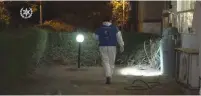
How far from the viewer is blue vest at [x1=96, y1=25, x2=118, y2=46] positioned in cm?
1066

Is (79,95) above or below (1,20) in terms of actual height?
below

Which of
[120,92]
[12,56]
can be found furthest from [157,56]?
[12,56]

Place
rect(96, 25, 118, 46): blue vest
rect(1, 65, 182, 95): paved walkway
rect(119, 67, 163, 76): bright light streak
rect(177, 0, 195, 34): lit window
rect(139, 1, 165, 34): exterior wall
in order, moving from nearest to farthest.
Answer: rect(1, 65, 182, 95): paved walkway
rect(96, 25, 118, 46): blue vest
rect(177, 0, 195, 34): lit window
rect(119, 67, 163, 76): bright light streak
rect(139, 1, 165, 34): exterior wall

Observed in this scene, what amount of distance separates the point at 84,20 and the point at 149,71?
1170 inches

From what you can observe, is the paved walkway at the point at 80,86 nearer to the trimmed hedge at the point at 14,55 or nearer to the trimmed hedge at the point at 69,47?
the trimmed hedge at the point at 14,55

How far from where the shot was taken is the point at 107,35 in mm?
10641

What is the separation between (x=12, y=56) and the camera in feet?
26.5

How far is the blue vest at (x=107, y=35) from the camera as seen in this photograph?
10656 millimetres

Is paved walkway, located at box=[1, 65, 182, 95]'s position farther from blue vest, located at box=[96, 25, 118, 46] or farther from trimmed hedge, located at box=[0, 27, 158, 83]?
trimmed hedge, located at box=[0, 27, 158, 83]

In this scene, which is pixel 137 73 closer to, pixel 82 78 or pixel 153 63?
pixel 153 63

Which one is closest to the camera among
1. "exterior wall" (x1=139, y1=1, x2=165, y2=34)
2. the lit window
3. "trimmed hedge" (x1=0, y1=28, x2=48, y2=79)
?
"trimmed hedge" (x1=0, y1=28, x2=48, y2=79)

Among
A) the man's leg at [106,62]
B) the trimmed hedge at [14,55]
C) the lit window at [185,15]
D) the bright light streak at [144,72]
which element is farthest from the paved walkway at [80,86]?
the lit window at [185,15]

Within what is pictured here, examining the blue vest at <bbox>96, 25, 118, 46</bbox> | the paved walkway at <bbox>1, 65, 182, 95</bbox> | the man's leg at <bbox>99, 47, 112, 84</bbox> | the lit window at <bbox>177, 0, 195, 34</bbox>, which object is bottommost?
the paved walkway at <bbox>1, 65, 182, 95</bbox>

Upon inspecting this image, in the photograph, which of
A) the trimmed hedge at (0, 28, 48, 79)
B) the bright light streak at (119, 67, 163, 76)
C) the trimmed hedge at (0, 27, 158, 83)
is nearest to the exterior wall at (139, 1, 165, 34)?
the trimmed hedge at (0, 27, 158, 83)
